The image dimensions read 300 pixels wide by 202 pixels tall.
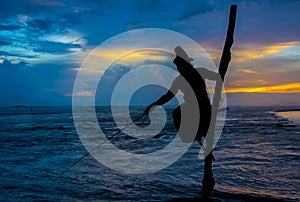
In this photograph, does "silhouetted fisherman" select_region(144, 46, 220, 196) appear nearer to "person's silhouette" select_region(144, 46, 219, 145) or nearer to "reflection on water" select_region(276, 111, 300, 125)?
"person's silhouette" select_region(144, 46, 219, 145)

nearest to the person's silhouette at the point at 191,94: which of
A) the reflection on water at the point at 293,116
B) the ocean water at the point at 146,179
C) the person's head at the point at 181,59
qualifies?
the person's head at the point at 181,59

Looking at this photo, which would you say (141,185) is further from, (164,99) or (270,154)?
(270,154)

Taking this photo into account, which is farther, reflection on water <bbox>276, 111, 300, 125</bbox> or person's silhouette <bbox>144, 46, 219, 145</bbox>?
reflection on water <bbox>276, 111, 300, 125</bbox>

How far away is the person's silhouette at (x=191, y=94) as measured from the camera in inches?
229

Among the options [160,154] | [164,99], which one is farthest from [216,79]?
[160,154]

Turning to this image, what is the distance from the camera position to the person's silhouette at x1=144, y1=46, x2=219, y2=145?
5.81m

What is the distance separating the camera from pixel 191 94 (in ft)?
19.8

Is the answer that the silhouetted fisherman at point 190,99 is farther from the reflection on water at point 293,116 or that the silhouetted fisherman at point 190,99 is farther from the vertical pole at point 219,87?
the reflection on water at point 293,116

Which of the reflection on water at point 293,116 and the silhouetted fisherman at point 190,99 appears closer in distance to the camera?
the silhouetted fisherman at point 190,99

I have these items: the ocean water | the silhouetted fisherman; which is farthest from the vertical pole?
the ocean water

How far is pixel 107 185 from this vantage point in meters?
9.38

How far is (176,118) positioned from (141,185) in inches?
155

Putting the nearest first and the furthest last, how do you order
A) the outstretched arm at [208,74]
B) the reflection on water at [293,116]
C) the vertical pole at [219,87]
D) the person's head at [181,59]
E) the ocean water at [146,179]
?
1. the person's head at [181,59]
2. the outstretched arm at [208,74]
3. the vertical pole at [219,87]
4. the ocean water at [146,179]
5. the reflection on water at [293,116]

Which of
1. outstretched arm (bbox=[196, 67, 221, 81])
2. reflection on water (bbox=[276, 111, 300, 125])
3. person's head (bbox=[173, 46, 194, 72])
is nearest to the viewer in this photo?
person's head (bbox=[173, 46, 194, 72])
